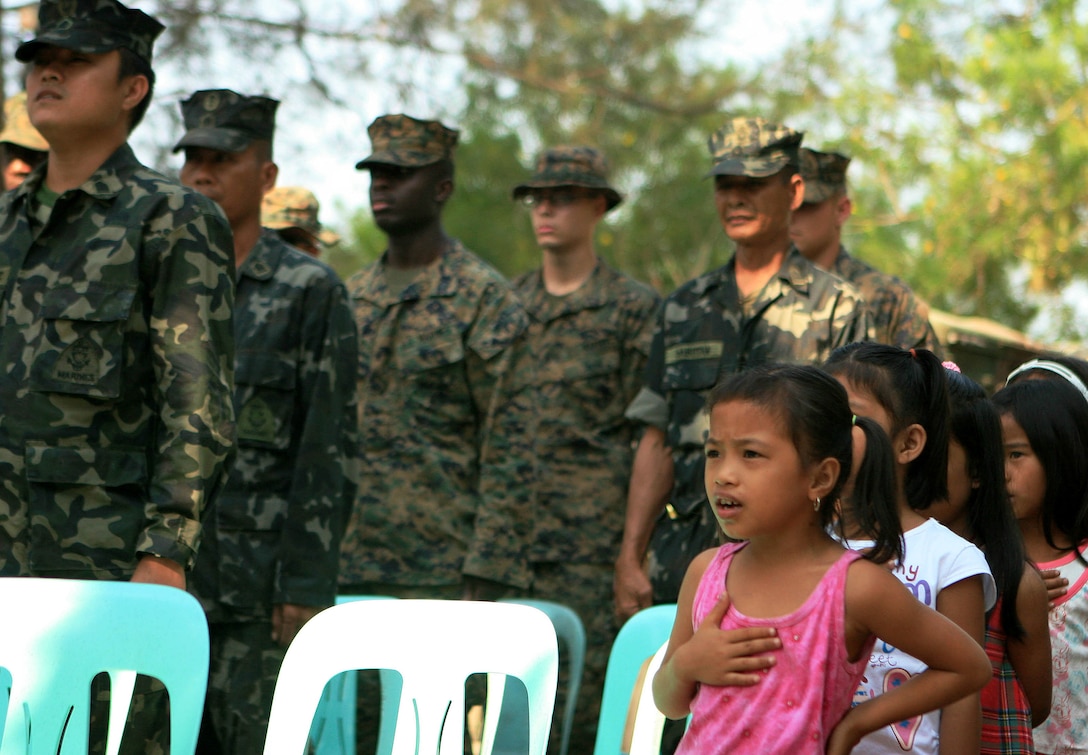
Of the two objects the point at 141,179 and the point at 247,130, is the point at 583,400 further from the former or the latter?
the point at 141,179

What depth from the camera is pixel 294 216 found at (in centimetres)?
649

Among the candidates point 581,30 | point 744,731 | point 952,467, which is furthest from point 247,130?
point 581,30

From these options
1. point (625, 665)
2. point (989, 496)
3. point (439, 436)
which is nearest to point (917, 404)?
point (989, 496)

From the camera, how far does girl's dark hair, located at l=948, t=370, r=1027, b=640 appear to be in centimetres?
255

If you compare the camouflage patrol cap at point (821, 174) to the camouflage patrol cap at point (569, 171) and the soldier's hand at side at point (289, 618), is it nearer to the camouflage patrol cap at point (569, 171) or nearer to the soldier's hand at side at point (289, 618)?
the camouflage patrol cap at point (569, 171)

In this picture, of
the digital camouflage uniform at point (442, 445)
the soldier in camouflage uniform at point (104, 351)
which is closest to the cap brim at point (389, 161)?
the digital camouflage uniform at point (442, 445)

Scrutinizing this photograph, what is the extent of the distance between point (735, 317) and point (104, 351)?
6.61ft

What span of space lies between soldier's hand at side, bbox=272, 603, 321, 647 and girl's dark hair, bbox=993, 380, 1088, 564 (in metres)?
1.90

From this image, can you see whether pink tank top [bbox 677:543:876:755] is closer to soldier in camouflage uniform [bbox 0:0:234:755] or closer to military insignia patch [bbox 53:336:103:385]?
soldier in camouflage uniform [bbox 0:0:234:755]

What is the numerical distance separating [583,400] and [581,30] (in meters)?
7.06

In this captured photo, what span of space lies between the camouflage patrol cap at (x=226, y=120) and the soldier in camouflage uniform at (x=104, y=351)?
0.94 metres

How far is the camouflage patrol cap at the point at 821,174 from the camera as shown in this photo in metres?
5.50

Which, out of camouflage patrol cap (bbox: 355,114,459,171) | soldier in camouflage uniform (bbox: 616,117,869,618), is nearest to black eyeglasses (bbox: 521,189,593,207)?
Result: camouflage patrol cap (bbox: 355,114,459,171)

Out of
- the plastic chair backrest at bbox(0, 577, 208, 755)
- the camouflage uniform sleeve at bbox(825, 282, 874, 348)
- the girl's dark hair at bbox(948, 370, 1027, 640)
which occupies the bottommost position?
the plastic chair backrest at bbox(0, 577, 208, 755)
